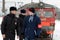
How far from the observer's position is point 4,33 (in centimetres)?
890

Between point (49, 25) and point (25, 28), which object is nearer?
point (25, 28)

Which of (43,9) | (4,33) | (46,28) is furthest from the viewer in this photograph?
(43,9)

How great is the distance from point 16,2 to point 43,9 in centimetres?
2156

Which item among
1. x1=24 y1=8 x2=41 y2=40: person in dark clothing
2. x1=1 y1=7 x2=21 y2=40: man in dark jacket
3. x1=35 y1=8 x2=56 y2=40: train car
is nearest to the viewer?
x1=24 y1=8 x2=41 y2=40: person in dark clothing

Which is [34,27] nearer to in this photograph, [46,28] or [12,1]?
[46,28]

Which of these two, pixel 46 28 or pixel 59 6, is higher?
pixel 46 28

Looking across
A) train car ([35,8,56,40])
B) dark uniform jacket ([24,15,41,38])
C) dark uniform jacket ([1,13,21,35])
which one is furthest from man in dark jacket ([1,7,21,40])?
train car ([35,8,56,40])

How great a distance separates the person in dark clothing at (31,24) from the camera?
7992 mm

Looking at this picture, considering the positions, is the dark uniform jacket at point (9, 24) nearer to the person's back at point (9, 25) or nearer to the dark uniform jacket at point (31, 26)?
the person's back at point (9, 25)

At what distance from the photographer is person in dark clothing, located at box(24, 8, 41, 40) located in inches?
315

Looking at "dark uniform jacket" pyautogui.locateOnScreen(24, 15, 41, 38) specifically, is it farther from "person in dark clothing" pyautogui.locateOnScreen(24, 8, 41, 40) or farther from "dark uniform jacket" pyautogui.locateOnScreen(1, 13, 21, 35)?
"dark uniform jacket" pyautogui.locateOnScreen(1, 13, 21, 35)

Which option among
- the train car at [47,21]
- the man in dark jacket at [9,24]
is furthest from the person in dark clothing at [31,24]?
the train car at [47,21]

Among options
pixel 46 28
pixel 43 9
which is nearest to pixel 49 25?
pixel 46 28

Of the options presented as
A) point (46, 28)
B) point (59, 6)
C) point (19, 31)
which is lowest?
point (59, 6)
